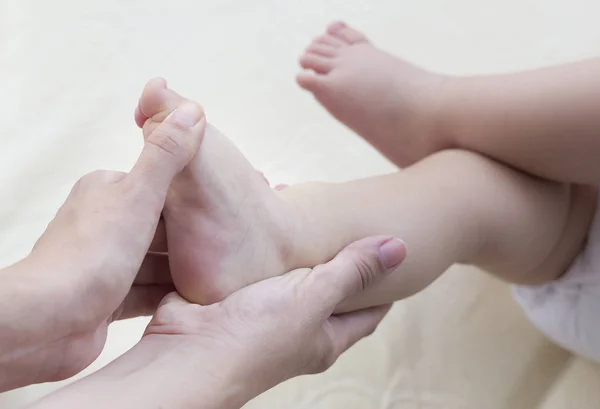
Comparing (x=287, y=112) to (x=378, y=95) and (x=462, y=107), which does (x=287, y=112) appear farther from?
(x=462, y=107)

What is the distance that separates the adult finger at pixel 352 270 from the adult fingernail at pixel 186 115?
6.4 inches

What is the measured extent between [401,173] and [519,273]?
17cm

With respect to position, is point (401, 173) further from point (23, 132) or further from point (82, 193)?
point (23, 132)

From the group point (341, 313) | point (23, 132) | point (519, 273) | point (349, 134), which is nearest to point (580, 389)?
point (519, 273)

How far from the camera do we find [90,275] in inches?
18.3

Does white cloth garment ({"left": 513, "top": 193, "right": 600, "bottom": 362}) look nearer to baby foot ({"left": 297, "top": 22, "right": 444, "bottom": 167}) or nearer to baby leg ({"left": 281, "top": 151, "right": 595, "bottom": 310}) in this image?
baby leg ({"left": 281, "top": 151, "right": 595, "bottom": 310})

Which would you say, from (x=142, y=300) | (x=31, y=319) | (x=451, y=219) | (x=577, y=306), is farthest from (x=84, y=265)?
(x=577, y=306)

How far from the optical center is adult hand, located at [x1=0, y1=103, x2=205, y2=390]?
0.45 metres

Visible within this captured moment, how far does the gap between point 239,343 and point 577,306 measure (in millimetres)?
388

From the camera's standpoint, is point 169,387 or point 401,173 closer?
point 169,387

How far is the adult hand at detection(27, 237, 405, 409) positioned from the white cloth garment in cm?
24

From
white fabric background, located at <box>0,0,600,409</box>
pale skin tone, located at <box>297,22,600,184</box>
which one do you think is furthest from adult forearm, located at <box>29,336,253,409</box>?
pale skin tone, located at <box>297,22,600,184</box>

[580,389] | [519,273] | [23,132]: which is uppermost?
[23,132]

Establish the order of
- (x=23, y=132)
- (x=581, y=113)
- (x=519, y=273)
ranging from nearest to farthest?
(x=581, y=113) < (x=519, y=273) < (x=23, y=132)
